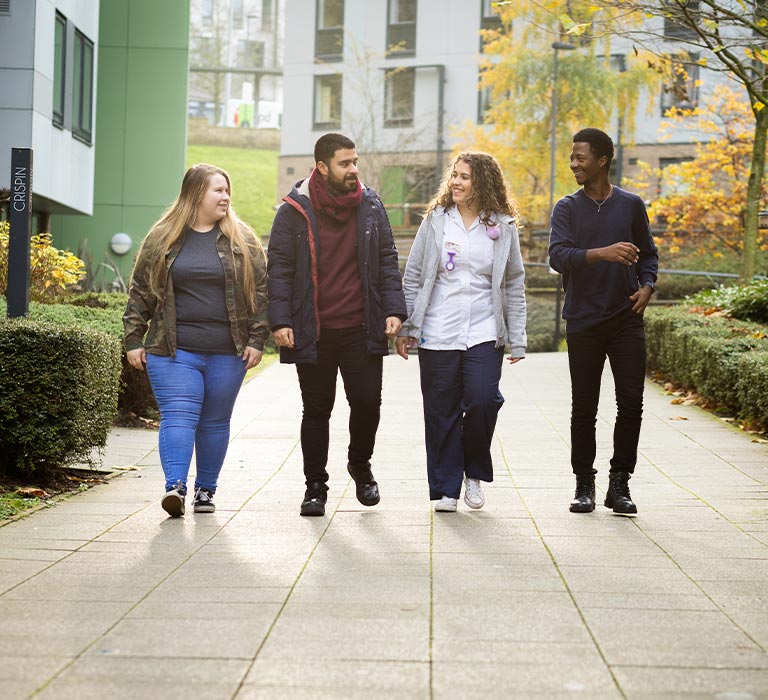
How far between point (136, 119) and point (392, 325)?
72.1 ft

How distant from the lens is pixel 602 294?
7.18 m

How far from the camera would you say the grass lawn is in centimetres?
6203

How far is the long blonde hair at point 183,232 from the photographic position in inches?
279

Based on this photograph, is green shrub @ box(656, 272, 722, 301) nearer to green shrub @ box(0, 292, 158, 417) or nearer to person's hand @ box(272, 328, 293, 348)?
green shrub @ box(0, 292, 158, 417)

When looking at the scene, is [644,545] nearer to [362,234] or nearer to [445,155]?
[362,234]

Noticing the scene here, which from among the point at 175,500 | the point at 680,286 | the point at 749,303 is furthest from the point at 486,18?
the point at 175,500

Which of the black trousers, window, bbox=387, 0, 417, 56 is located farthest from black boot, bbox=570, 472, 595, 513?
window, bbox=387, 0, 417, 56

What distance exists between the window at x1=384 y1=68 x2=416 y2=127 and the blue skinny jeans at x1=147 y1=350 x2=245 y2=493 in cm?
4330

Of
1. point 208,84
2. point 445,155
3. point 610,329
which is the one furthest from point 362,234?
point 208,84

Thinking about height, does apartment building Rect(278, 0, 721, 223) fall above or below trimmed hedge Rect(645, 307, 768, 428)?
above

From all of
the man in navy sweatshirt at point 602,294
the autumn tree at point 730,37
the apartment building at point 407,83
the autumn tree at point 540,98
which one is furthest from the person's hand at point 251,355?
the apartment building at point 407,83

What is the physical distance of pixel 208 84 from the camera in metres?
83.4

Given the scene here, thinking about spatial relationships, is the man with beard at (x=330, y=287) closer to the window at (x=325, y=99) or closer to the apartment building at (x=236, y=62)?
the window at (x=325, y=99)

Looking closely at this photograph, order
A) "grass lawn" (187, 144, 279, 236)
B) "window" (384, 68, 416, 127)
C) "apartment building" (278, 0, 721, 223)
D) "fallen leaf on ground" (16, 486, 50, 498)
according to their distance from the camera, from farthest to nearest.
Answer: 1. "grass lawn" (187, 144, 279, 236)
2. "window" (384, 68, 416, 127)
3. "apartment building" (278, 0, 721, 223)
4. "fallen leaf on ground" (16, 486, 50, 498)
